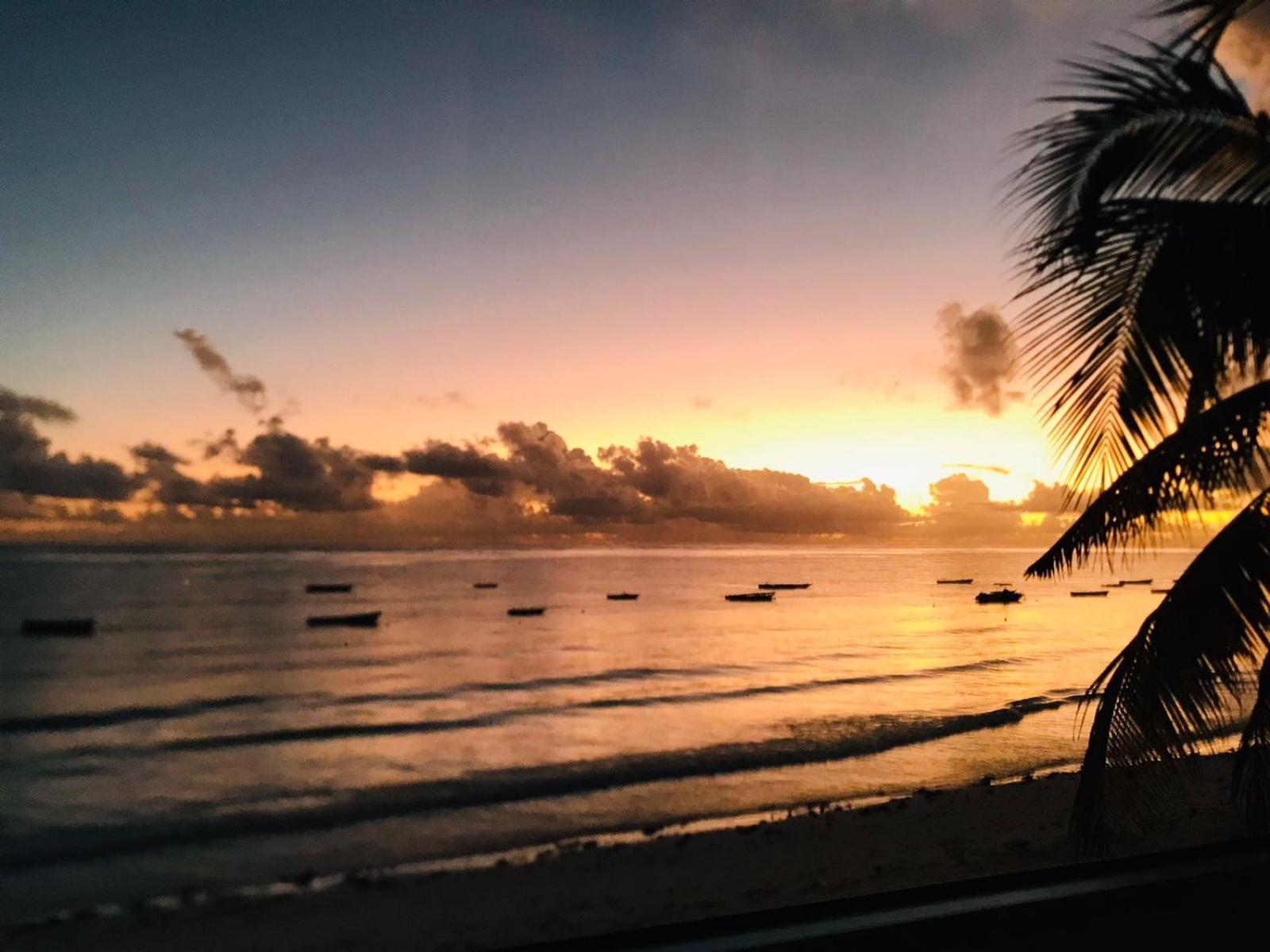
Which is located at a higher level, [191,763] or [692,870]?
[692,870]

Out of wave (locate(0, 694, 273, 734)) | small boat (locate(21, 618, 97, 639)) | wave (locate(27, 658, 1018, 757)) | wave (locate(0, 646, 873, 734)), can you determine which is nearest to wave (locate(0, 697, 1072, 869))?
wave (locate(27, 658, 1018, 757))

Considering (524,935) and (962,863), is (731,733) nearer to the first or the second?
(962,863)

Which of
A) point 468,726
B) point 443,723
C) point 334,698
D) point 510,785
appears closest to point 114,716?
point 334,698

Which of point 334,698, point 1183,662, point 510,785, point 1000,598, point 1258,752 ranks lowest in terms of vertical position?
point 334,698

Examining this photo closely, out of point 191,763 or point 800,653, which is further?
point 800,653

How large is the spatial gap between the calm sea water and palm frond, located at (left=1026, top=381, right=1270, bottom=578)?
4.42m

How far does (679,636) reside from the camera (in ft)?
75.3

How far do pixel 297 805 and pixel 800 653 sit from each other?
42.5 feet

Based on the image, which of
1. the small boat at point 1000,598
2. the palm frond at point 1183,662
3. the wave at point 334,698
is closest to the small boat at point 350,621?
the wave at point 334,698

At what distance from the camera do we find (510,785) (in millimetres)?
7883

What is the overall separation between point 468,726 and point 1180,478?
10.1 m

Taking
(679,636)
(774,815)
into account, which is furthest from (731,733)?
(679,636)

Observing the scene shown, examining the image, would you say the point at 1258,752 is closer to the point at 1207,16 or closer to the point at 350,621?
the point at 1207,16

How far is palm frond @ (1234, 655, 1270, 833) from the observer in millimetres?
2420
